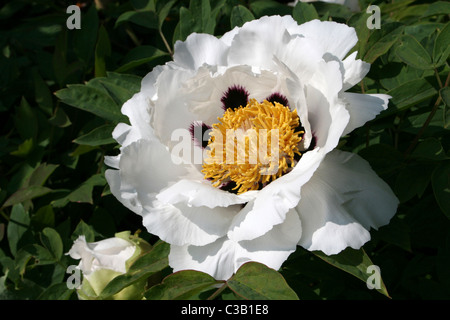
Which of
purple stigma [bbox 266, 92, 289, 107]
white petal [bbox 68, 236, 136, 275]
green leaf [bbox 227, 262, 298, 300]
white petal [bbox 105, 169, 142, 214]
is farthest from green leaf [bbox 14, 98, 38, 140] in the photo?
green leaf [bbox 227, 262, 298, 300]

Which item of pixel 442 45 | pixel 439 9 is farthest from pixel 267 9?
pixel 442 45

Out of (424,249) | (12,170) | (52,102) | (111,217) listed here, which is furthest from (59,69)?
(424,249)

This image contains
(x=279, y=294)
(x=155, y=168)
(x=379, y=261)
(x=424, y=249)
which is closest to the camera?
(x=279, y=294)

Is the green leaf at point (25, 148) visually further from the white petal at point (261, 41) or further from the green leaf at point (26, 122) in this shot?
the white petal at point (261, 41)

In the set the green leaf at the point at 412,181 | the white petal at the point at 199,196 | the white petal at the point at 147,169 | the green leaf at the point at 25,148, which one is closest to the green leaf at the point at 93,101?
the white petal at the point at 147,169

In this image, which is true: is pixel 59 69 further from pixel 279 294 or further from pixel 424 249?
pixel 424 249

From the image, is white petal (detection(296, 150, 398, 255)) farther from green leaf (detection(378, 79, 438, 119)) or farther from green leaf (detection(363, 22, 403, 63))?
green leaf (detection(363, 22, 403, 63))

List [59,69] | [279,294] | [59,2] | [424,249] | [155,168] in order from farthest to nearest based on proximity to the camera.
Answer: [59,2]
[59,69]
[424,249]
[155,168]
[279,294]
